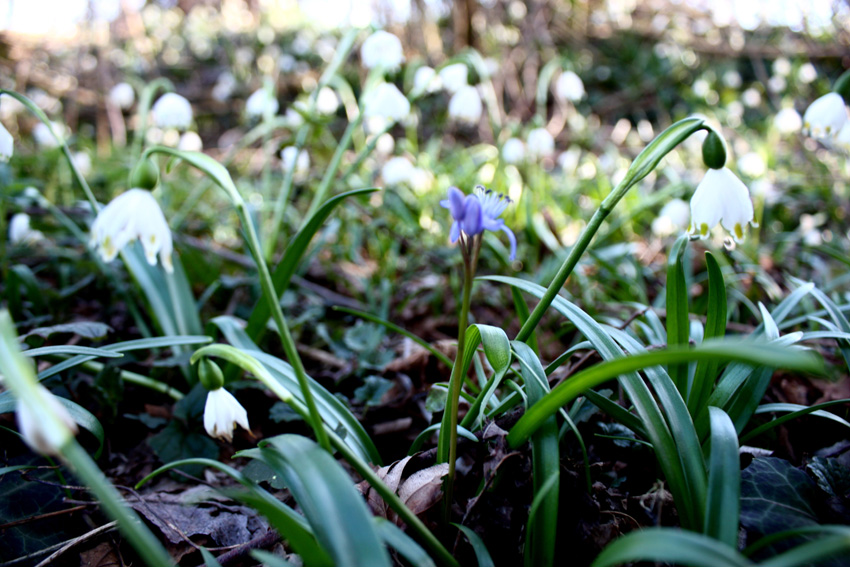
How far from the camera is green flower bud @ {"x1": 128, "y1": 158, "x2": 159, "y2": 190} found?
90cm

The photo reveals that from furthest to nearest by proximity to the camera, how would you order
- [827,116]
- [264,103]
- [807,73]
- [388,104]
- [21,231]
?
1. [807,73]
2. [264,103]
3. [21,231]
4. [388,104]
5. [827,116]

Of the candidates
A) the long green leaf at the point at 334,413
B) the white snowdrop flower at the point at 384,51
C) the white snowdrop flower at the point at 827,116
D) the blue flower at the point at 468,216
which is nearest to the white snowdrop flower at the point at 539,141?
the white snowdrop flower at the point at 384,51

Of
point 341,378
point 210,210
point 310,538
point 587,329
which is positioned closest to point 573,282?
point 341,378

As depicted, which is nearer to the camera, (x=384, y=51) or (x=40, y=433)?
(x=40, y=433)

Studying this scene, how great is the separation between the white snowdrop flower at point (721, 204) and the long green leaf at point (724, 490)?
16.5 inches

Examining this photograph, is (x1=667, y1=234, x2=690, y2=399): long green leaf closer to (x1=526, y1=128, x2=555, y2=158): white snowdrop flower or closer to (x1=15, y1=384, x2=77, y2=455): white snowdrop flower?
(x1=15, y1=384, x2=77, y2=455): white snowdrop flower

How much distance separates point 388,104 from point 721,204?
1229 mm

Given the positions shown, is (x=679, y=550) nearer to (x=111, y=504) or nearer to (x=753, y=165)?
(x=111, y=504)

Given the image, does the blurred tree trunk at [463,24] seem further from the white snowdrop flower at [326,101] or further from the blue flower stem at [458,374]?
the blue flower stem at [458,374]

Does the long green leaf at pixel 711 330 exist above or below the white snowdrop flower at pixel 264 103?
below

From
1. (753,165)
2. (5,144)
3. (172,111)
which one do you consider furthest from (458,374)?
(753,165)

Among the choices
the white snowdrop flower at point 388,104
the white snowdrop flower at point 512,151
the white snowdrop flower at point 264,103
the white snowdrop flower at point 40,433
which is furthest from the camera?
the white snowdrop flower at point 512,151

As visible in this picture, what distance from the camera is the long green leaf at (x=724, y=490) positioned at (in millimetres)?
695

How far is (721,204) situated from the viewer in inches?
40.2
